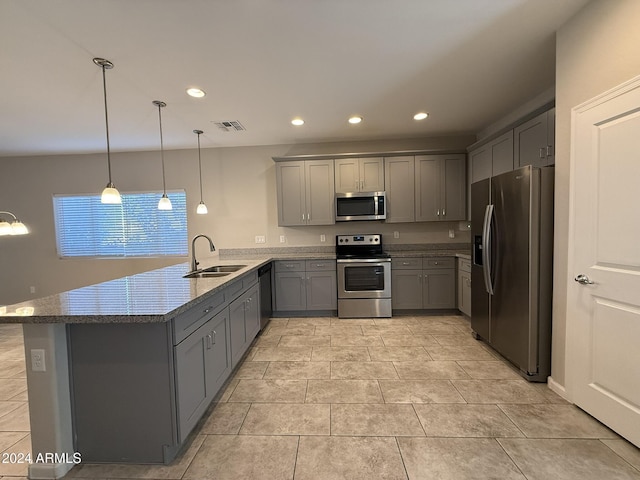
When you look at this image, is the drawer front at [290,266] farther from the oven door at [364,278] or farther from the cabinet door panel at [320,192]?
the cabinet door panel at [320,192]

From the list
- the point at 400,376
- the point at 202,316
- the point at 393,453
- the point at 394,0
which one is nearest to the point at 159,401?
the point at 202,316

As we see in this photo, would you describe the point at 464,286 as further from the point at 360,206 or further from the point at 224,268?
the point at 224,268

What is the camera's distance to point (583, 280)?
1.88 meters

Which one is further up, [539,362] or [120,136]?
[120,136]

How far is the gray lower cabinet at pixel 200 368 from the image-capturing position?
1.64 m

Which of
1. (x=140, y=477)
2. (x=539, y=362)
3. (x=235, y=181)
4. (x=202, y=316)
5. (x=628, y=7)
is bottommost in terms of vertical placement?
(x=140, y=477)

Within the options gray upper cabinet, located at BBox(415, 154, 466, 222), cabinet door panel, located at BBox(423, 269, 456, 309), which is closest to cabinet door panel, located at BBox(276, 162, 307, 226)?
gray upper cabinet, located at BBox(415, 154, 466, 222)

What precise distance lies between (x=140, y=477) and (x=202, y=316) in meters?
0.88

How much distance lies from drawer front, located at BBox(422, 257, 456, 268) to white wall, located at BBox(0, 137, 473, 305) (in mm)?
580

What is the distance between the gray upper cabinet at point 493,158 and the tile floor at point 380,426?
2.04 metres

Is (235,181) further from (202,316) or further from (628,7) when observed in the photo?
(628,7)

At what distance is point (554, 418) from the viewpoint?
1.90 m

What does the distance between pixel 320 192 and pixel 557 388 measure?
336 centimetres

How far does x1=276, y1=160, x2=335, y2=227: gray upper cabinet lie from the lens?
4277mm
